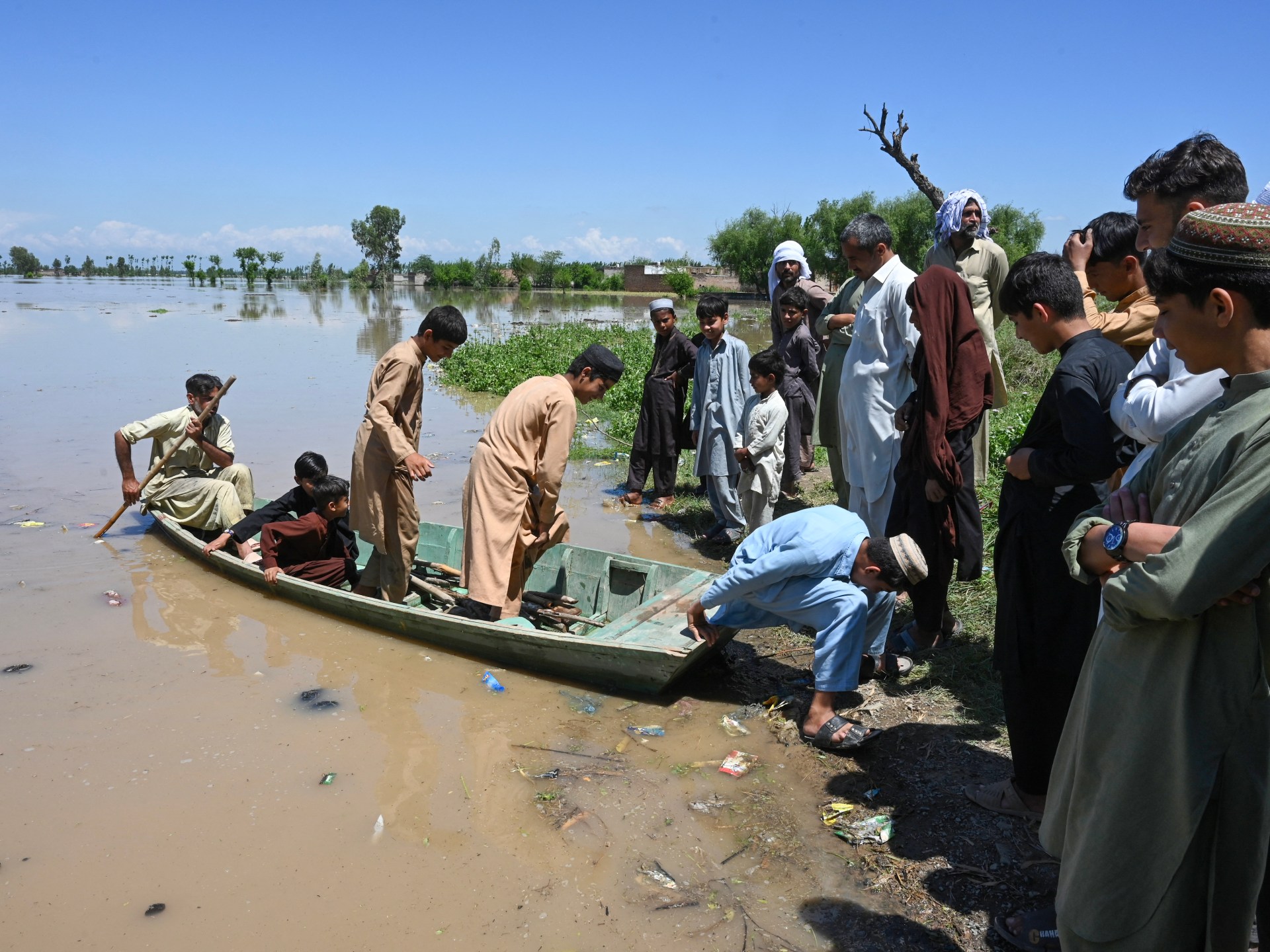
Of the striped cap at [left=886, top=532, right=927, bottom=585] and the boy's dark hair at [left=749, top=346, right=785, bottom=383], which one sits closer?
the striped cap at [left=886, top=532, right=927, bottom=585]

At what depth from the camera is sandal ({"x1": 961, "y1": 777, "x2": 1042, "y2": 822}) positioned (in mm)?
2967

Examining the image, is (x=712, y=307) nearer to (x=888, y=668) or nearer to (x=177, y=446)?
(x=888, y=668)

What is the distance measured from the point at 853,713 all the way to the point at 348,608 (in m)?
2.88

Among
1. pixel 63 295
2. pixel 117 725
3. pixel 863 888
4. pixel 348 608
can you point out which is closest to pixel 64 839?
pixel 117 725

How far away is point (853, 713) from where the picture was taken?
3.92 m

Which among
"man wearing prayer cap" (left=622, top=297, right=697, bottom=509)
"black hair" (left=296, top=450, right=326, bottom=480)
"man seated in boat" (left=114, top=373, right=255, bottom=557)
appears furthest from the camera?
"man wearing prayer cap" (left=622, top=297, right=697, bottom=509)

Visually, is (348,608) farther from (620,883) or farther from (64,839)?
(620,883)

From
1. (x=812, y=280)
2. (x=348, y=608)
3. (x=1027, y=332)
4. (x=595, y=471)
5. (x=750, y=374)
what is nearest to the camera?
(x=1027, y=332)

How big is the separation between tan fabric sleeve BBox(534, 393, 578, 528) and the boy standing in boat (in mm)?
595

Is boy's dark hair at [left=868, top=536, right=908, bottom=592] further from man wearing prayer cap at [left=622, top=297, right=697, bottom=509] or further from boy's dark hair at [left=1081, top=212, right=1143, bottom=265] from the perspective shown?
man wearing prayer cap at [left=622, top=297, right=697, bottom=509]

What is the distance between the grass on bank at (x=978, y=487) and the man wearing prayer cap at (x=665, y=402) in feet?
1.23

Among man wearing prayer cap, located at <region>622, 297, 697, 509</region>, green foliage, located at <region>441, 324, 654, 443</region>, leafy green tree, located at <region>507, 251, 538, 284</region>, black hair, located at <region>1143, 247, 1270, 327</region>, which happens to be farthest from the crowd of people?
leafy green tree, located at <region>507, 251, 538, 284</region>

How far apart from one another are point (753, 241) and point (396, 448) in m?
44.2

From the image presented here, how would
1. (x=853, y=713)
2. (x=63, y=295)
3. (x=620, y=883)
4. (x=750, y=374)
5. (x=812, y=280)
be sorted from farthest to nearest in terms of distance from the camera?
1. (x=63, y=295)
2. (x=812, y=280)
3. (x=750, y=374)
4. (x=853, y=713)
5. (x=620, y=883)
